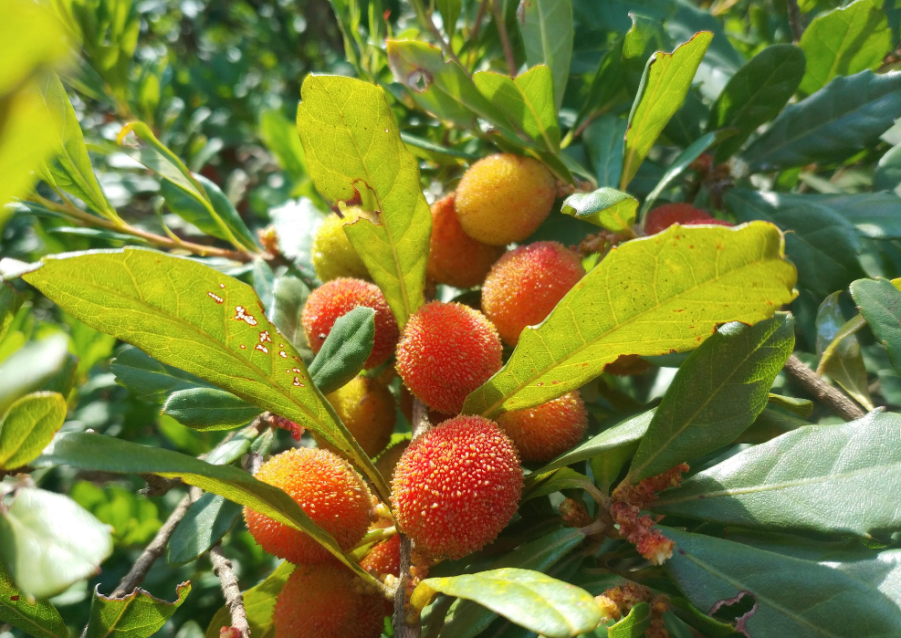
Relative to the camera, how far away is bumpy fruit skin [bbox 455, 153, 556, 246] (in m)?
0.88

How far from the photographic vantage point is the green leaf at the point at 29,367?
39 centimetres

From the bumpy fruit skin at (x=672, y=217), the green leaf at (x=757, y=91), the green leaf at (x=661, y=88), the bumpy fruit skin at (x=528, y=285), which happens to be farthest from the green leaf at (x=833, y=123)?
the bumpy fruit skin at (x=528, y=285)

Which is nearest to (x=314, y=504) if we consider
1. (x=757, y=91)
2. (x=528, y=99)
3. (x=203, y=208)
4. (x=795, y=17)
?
(x=528, y=99)

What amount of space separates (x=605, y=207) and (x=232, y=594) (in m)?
0.57

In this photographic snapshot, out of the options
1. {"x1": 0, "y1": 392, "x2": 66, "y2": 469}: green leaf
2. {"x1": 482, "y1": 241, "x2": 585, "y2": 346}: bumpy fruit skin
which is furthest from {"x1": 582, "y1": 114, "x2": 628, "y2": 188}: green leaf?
{"x1": 0, "y1": 392, "x2": 66, "y2": 469}: green leaf

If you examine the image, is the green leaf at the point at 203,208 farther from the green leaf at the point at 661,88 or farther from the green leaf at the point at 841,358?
the green leaf at the point at 841,358

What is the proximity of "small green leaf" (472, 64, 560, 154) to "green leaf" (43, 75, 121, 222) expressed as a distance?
1.61ft

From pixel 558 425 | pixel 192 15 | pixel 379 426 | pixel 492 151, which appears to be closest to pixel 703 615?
pixel 558 425

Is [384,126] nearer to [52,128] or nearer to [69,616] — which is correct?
[52,128]

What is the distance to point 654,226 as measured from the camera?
92 cm

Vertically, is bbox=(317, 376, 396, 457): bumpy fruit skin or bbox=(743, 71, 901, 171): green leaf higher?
bbox=(743, 71, 901, 171): green leaf

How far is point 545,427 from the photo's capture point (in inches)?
29.0

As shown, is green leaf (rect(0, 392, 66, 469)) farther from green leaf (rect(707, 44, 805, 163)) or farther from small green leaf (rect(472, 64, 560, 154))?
green leaf (rect(707, 44, 805, 163))

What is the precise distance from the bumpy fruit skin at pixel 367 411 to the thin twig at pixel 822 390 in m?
0.52
